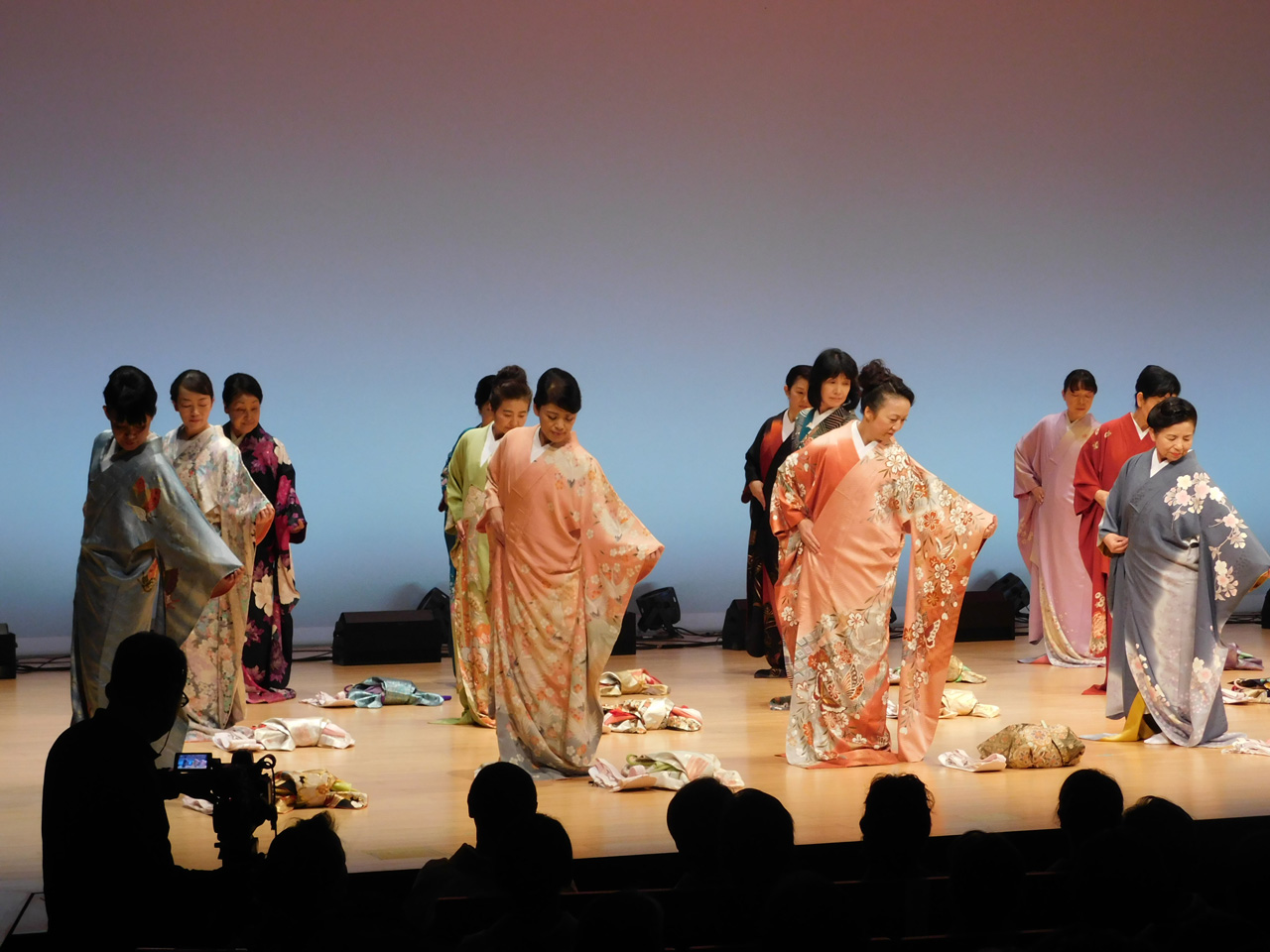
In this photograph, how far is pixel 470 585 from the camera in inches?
271

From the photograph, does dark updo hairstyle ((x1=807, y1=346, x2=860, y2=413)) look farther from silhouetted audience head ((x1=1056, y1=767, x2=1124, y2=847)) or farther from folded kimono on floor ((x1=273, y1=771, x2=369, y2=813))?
silhouetted audience head ((x1=1056, y1=767, x2=1124, y2=847))

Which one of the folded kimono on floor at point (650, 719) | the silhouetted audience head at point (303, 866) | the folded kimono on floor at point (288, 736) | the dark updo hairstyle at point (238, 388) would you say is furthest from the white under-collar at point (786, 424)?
the silhouetted audience head at point (303, 866)

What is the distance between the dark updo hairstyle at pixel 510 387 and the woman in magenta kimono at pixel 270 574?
1298 millimetres

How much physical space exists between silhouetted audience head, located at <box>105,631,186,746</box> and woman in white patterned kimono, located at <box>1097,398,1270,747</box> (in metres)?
4.26

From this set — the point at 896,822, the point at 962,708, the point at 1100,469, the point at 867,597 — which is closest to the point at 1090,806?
the point at 896,822

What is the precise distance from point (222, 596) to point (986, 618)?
17.5ft

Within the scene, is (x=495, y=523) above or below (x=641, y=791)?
above

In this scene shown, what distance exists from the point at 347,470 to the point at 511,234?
6.09 ft

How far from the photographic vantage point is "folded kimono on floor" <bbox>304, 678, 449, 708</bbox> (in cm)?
709

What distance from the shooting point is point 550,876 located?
7.50ft

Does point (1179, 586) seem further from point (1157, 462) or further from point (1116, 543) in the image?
point (1157, 462)

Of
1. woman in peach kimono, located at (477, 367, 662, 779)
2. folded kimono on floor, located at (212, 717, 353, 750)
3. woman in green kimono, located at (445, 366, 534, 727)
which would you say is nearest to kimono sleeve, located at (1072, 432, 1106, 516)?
woman in green kimono, located at (445, 366, 534, 727)

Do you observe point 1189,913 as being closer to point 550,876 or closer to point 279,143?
point 550,876

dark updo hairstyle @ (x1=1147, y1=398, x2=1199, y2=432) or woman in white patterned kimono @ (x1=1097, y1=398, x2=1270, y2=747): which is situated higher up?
dark updo hairstyle @ (x1=1147, y1=398, x2=1199, y2=432)
